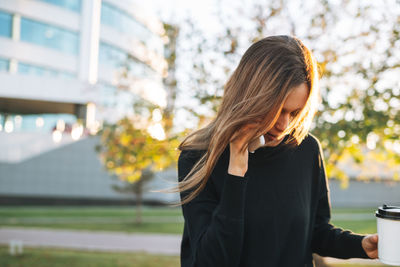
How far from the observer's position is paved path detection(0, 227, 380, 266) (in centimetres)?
1196

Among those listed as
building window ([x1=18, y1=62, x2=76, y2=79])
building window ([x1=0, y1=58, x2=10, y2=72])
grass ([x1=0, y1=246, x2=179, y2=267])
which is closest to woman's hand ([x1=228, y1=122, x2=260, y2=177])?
grass ([x1=0, y1=246, x2=179, y2=267])

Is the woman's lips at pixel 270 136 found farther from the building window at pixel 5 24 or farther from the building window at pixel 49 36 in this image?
the building window at pixel 49 36

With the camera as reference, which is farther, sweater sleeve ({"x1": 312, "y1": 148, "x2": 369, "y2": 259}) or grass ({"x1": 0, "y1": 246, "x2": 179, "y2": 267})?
grass ({"x1": 0, "y1": 246, "x2": 179, "y2": 267})

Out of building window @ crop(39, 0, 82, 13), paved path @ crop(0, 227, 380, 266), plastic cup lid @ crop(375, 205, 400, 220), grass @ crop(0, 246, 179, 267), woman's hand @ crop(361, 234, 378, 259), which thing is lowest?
paved path @ crop(0, 227, 380, 266)

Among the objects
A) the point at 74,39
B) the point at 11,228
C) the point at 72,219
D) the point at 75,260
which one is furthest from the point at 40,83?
the point at 75,260

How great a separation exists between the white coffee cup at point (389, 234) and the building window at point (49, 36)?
99.1ft

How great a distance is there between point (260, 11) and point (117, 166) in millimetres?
4249

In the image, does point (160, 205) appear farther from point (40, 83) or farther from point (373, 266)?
point (373, 266)

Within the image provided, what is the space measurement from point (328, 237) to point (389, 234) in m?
0.40

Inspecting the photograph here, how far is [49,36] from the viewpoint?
97.1 feet

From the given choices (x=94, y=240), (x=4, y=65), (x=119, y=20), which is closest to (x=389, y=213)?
(x=94, y=240)

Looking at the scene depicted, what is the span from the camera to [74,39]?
30.6 metres

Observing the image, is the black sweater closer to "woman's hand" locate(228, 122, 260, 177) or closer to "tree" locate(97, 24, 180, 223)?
"woman's hand" locate(228, 122, 260, 177)

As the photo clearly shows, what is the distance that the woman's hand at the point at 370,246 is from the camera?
1.65 metres
